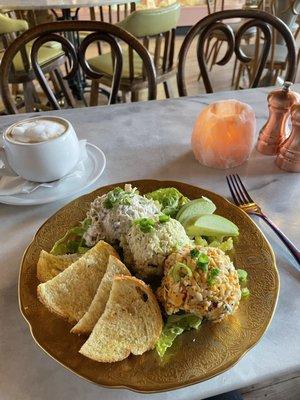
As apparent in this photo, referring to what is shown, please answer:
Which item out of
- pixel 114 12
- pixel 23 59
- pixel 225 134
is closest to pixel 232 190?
pixel 225 134

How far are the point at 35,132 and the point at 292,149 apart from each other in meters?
0.53

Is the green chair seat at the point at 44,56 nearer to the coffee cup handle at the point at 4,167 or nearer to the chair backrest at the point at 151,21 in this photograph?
the chair backrest at the point at 151,21

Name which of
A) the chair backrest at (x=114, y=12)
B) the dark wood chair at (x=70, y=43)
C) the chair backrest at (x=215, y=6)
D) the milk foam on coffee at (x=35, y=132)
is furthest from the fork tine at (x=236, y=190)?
the chair backrest at (x=215, y=6)

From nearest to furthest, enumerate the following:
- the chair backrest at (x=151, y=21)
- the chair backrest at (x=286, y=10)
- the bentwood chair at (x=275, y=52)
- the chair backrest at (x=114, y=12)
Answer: the chair backrest at (x=151, y=21) → the bentwood chair at (x=275, y=52) → the chair backrest at (x=286, y=10) → the chair backrest at (x=114, y=12)

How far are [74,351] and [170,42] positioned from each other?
194cm

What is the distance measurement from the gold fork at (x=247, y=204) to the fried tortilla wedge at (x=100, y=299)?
0.94ft

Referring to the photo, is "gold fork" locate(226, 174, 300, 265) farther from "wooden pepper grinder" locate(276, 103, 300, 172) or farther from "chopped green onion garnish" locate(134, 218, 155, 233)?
"chopped green onion garnish" locate(134, 218, 155, 233)

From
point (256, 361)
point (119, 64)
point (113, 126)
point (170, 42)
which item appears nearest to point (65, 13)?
point (170, 42)

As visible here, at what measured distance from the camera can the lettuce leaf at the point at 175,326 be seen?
17.8 inches

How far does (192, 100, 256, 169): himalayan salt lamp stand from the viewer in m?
0.78

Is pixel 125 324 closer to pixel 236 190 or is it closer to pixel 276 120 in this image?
pixel 236 190

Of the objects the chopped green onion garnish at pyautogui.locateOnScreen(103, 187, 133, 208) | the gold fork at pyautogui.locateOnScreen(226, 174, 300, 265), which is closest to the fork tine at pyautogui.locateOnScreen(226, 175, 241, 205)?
the gold fork at pyautogui.locateOnScreen(226, 174, 300, 265)

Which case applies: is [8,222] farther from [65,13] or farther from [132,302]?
[65,13]

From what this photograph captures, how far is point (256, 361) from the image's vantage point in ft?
1.54
